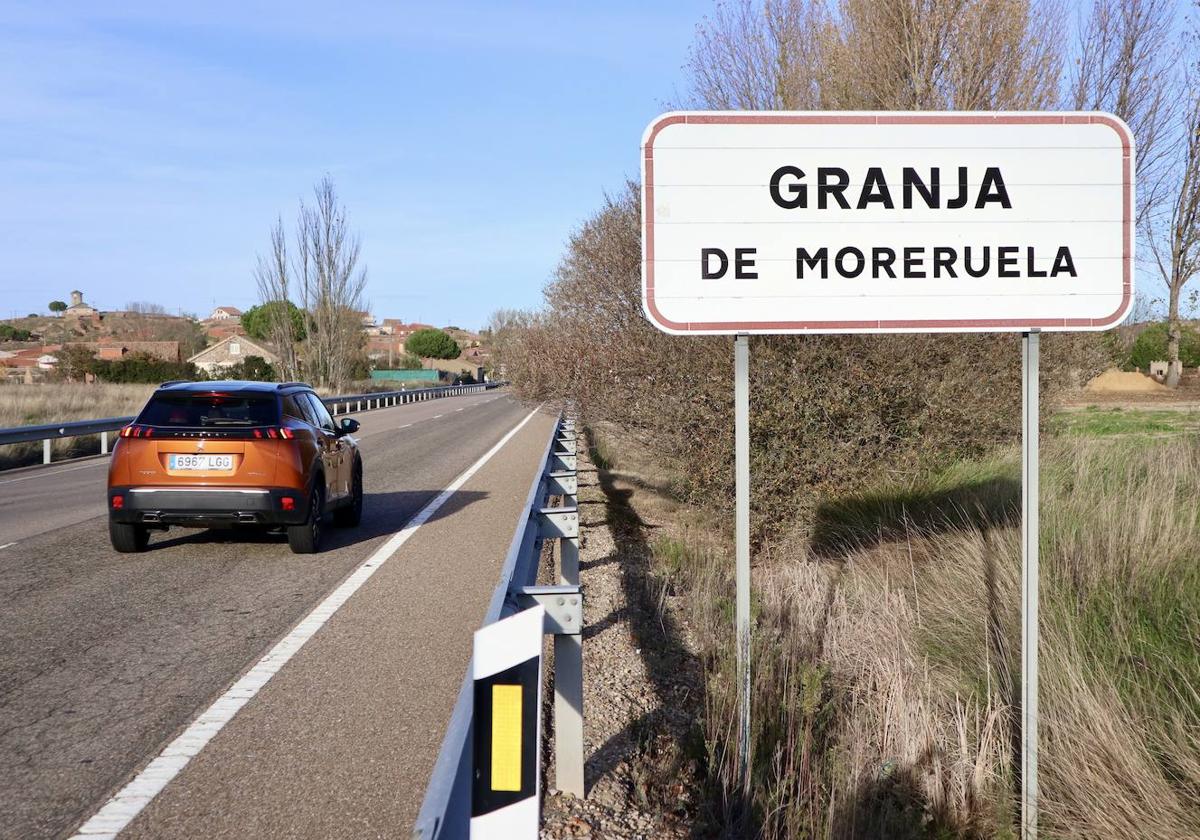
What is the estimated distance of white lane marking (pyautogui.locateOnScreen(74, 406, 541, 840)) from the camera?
4.20 metres

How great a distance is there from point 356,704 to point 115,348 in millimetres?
104849

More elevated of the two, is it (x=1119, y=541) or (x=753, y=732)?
(x=1119, y=541)

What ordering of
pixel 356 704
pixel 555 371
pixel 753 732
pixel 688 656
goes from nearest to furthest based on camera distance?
pixel 753 732
pixel 356 704
pixel 688 656
pixel 555 371

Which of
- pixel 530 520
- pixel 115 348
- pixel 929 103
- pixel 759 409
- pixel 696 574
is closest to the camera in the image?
pixel 530 520

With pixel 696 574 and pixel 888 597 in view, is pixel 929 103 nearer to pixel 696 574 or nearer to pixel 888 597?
pixel 696 574

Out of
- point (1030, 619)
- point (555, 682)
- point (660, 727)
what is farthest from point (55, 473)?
point (1030, 619)

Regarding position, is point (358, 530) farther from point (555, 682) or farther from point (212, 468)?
point (555, 682)

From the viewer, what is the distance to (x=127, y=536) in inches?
402

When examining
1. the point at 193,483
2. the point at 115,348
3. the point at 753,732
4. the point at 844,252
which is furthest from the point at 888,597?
the point at 115,348

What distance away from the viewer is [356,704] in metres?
5.61

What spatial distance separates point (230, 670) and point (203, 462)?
13.5 feet

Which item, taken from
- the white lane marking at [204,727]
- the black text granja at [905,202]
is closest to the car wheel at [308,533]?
the white lane marking at [204,727]

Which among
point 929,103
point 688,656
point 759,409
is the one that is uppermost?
point 929,103

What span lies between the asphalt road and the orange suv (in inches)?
13.8
